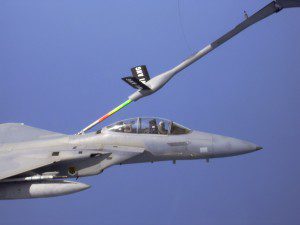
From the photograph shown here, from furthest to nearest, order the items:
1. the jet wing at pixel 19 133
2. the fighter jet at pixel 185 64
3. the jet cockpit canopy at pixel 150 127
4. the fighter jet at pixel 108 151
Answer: the jet wing at pixel 19 133, the fighter jet at pixel 185 64, the jet cockpit canopy at pixel 150 127, the fighter jet at pixel 108 151

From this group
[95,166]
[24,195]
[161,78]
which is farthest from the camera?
[161,78]

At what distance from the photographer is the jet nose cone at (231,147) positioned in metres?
10.1

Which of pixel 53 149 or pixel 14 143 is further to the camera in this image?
pixel 14 143

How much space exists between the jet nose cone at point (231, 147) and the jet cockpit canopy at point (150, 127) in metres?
0.90

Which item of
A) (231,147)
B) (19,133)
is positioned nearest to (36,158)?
(19,133)

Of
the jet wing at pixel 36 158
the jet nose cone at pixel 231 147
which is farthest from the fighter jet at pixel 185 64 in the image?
the jet nose cone at pixel 231 147

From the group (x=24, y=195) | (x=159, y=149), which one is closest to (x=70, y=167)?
(x=24, y=195)

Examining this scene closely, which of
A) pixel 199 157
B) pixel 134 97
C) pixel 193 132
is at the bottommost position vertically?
pixel 199 157

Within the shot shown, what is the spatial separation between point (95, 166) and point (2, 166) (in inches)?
98.5

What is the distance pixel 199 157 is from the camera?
1039 cm

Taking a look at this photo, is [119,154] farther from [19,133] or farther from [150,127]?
[19,133]

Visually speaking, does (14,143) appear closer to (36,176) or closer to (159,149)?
(36,176)

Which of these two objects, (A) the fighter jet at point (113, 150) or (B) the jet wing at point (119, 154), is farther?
(B) the jet wing at point (119, 154)

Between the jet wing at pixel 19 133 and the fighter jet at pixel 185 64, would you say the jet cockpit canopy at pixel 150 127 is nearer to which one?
the fighter jet at pixel 185 64
